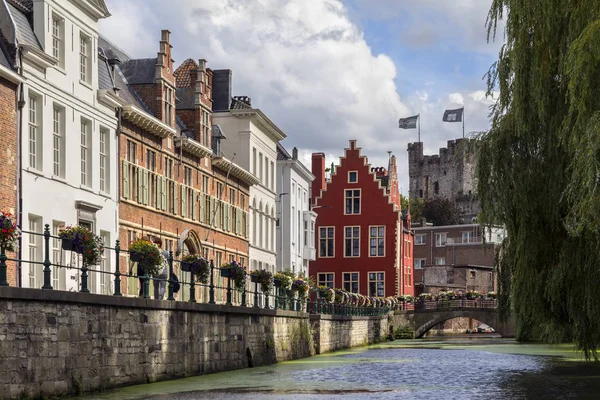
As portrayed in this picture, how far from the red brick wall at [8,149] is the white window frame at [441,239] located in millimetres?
89943

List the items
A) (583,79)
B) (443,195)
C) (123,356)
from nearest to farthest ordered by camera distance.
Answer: (583,79) < (123,356) < (443,195)

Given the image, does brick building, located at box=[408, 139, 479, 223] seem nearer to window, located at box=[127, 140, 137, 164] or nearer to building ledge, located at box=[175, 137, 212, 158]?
building ledge, located at box=[175, 137, 212, 158]

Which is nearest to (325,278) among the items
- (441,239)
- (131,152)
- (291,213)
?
(291,213)

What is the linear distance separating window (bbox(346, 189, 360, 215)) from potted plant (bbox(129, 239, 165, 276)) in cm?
5968

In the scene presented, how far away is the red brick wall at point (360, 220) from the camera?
3273 inches

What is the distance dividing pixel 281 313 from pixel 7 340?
61.7 ft

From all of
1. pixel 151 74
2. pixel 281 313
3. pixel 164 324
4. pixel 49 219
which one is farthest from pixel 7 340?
pixel 151 74

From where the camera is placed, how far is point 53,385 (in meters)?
19.1

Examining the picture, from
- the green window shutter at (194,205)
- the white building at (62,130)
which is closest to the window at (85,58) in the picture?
the white building at (62,130)

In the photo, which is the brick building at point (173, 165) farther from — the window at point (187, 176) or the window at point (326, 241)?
the window at point (326, 241)

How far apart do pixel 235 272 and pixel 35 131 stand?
6910mm

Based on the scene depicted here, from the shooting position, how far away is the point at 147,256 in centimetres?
2427

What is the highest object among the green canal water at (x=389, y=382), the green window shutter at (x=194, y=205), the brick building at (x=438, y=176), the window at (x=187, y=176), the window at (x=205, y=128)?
the brick building at (x=438, y=176)

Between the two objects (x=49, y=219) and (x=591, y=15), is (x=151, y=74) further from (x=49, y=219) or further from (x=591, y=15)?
(x=591, y=15)
